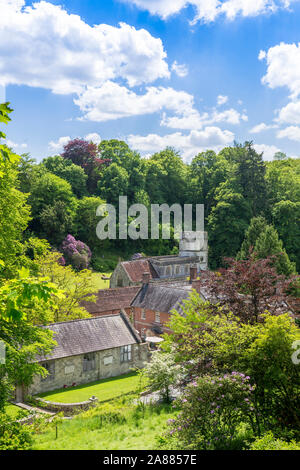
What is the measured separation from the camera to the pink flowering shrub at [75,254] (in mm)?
59188

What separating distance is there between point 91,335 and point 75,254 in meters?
31.5

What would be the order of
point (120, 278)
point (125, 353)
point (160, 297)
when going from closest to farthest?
point (125, 353)
point (160, 297)
point (120, 278)

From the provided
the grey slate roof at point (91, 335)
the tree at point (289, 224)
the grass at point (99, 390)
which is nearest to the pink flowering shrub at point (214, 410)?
the grass at point (99, 390)

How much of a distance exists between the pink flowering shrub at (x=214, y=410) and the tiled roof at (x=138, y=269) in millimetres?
37142

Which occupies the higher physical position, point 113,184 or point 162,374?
point 113,184

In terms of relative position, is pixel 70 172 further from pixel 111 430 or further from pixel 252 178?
pixel 111 430

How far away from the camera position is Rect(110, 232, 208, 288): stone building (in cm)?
5038

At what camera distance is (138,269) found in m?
51.4

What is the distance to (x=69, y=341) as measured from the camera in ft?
90.3

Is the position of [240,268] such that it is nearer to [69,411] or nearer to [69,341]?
[69,411]

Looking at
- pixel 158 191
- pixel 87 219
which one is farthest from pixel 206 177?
pixel 87 219

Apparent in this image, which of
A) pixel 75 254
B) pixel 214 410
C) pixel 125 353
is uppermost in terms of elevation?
pixel 75 254

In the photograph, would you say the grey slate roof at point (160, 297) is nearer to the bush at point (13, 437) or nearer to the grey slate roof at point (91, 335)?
the grey slate roof at point (91, 335)
